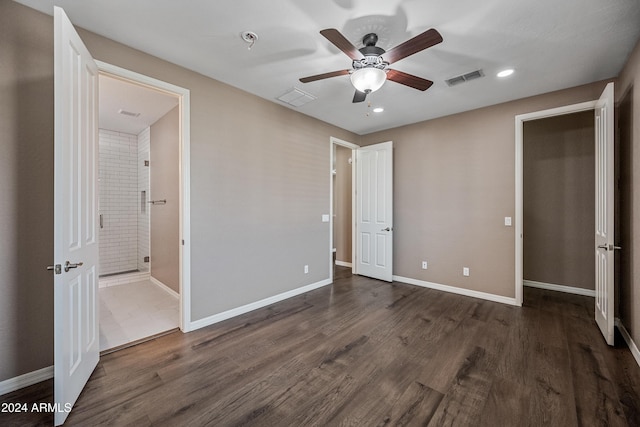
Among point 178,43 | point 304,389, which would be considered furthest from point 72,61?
point 304,389

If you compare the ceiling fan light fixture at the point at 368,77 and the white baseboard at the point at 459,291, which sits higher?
the ceiling fan light fixture at the point at 368,77

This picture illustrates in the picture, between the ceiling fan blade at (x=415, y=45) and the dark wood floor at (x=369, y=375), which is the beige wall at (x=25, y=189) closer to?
the dark wood floor at (x=369, y=375)

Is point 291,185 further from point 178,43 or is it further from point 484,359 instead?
point 484,359

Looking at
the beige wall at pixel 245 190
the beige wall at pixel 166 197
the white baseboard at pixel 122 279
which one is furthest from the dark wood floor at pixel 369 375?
the white baseboard at pixel 122 279

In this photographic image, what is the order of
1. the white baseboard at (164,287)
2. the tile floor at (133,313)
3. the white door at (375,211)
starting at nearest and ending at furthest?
the tile floor at (133,313) → the white baseboard at (164,287) → the white door at (375,211)

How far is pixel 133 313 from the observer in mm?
3230

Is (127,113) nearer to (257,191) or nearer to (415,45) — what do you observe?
(257,191)

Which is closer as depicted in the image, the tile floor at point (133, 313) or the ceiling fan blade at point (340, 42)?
the ceiling fan blade at point (340, 42)

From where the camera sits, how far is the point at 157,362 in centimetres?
223

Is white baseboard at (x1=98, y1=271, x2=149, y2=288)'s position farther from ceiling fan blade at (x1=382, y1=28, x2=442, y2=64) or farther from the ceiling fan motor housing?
ceiling fan blade at (x1=382, y1=28, x2=442, y2=64)

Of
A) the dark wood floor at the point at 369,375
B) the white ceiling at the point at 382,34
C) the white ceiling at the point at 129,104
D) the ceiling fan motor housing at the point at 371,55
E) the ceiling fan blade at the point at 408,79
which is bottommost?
the dark wood floor at the point at 369,375

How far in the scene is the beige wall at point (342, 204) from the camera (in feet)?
19.6

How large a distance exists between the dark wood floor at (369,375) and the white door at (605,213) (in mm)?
284

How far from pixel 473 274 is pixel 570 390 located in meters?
2.08
